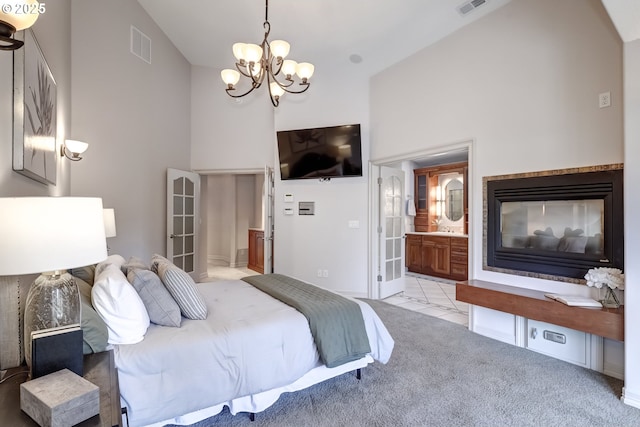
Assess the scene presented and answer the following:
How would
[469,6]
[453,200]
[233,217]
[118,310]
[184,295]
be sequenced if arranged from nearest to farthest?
[118,310] < [184,295] < [469,6] < [453,200] < [233,217]

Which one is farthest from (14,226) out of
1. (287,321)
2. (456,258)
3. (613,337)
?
(456,258)

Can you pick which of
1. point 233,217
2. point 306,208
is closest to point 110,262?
point 306,208

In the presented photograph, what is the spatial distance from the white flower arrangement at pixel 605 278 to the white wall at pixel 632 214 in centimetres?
26

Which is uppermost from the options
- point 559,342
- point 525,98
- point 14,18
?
point 525,98

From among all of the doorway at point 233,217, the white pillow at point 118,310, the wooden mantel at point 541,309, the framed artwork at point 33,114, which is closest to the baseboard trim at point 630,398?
the wooden mantel at point 541,309

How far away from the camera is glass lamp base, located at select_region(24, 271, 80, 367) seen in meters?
1.21

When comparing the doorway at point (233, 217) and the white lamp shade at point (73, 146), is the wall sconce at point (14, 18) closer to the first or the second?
the white lamp shade at point (73, 146)

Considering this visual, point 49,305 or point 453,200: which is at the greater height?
point 453,200

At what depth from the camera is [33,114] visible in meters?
1.86

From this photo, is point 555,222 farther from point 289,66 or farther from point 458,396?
point 289,66

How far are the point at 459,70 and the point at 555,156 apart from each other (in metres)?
1.50

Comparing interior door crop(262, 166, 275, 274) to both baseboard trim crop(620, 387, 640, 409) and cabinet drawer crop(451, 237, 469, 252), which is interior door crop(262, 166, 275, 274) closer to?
cabinet drawer crop(451, 237, 469, 252)

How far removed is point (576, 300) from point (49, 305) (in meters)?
3.37

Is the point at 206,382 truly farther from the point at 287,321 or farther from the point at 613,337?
the point at 613,337
